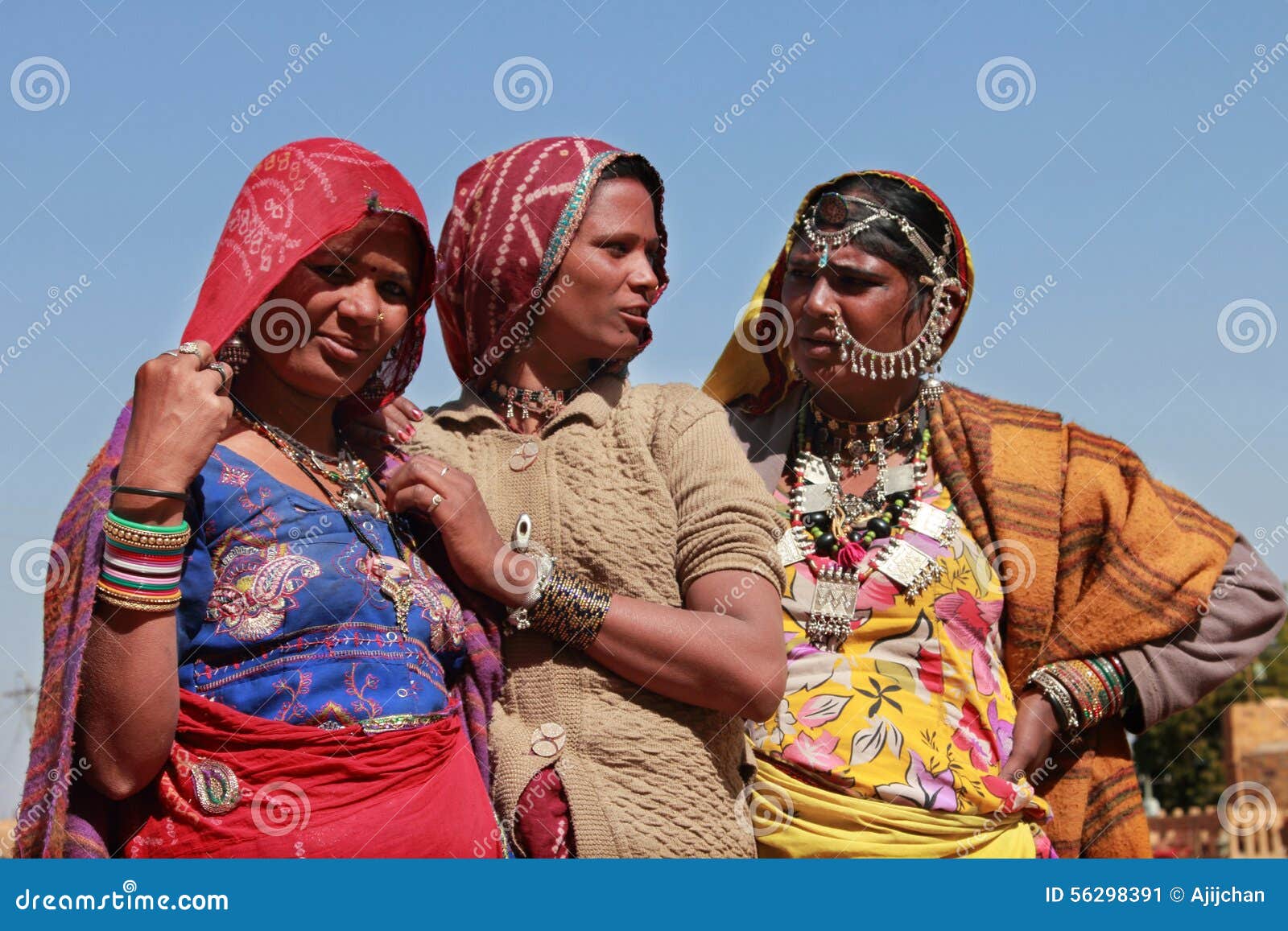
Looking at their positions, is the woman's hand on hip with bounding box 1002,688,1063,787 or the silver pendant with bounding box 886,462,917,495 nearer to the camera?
the woman's hand on hip with bounding box 1002,688,1063,787

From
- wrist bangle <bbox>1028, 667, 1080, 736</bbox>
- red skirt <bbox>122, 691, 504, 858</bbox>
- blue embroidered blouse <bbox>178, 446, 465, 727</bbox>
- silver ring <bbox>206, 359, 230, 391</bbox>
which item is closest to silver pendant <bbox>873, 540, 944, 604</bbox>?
wrist bangle <bbox>1028, 667, 1080, 736</bbox>

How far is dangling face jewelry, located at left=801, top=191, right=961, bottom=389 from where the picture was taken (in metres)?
5.48

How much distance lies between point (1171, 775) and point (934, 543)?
26638 mm

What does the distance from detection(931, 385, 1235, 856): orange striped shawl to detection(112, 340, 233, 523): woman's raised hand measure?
9.49 ft

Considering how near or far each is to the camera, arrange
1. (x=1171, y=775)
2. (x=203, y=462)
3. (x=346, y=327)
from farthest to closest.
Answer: (x=1171, y=775) < (x=346, y=327) < (x=203, y=462)

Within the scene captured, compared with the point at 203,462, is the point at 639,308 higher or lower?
higher

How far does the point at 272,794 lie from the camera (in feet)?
12.3

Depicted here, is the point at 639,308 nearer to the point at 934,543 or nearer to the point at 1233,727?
the point at 934,543

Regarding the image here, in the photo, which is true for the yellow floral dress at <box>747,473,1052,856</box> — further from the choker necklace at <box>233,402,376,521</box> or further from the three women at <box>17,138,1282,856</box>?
the choker necklace at <box>233,402,376,521</box>

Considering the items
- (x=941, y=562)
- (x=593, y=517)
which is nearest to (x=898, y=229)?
(x=941, y=562)

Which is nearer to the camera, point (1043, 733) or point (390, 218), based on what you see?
point (390, 218)

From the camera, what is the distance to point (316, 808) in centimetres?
376

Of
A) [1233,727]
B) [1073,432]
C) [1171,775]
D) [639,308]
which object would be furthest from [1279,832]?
[639,308]

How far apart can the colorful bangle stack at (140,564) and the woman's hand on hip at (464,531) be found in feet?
2.44
